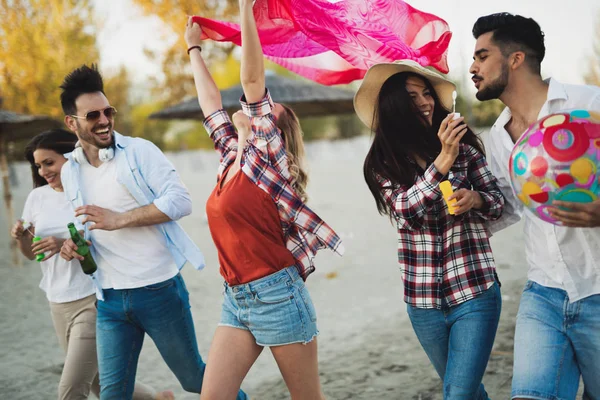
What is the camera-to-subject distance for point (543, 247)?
259 cm

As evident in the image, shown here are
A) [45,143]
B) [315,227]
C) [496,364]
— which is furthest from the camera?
[496,364]

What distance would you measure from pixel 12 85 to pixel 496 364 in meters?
18.8

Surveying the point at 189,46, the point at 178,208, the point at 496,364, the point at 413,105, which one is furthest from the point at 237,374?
the point at 496,364

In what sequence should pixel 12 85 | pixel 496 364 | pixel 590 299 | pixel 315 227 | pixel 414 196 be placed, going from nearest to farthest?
pixel 590 299 → pixel 414 196 → pixel 315 227 → pixel 496 364 → pixel 12 85

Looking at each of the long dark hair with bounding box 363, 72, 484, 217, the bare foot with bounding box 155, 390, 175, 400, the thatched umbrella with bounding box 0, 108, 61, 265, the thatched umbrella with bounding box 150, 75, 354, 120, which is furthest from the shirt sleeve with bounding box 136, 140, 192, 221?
the thatched umbrella with bounding box 0, 108, 61, 265

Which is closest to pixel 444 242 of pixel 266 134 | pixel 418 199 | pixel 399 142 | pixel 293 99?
pixel 418 199

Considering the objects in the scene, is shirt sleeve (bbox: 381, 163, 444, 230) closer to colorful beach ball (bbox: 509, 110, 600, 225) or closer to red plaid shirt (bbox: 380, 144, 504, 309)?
red plaid shirt (bbox: 380, 144, 504, 309)

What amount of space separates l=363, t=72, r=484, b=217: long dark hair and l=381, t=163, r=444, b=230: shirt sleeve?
12 cm

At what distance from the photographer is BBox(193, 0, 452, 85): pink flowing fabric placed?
10.8ft

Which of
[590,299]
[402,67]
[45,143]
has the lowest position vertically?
[590,299]

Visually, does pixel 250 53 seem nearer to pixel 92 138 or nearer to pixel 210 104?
pixel 210 104

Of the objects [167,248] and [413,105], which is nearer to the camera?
[413,105]

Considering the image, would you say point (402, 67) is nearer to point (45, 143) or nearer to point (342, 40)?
point (342, 40)

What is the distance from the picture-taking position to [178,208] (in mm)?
3346
